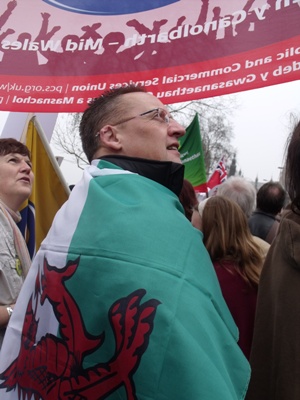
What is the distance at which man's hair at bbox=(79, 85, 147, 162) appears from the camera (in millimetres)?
1474

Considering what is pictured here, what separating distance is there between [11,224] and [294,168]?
4.76 feet

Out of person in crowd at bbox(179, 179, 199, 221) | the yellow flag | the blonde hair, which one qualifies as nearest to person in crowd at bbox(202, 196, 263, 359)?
the blonde hair

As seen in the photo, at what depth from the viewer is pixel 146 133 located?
1.40 m

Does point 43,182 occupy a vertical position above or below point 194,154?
below

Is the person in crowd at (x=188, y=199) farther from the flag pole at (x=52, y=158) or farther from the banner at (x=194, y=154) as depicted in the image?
the banner at (x=194, y=154)

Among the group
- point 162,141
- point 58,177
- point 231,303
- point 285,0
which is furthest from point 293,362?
point 58,177

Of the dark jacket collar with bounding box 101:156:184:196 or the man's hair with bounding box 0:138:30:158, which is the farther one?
the man's hair with bounding box 0:138:30:158

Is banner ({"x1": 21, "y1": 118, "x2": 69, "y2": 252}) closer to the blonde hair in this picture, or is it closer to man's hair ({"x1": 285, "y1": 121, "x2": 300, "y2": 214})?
the blonde hair

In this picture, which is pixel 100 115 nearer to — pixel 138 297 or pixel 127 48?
pixel 138 297

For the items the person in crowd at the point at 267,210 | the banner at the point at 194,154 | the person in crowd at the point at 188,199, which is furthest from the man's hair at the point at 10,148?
the banner at the point at 194,154

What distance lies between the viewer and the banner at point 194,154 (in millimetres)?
6883

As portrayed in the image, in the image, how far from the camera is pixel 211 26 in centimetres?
291

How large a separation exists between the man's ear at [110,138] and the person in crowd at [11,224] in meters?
0.91

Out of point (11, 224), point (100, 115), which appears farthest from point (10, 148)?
point (100, 115)
